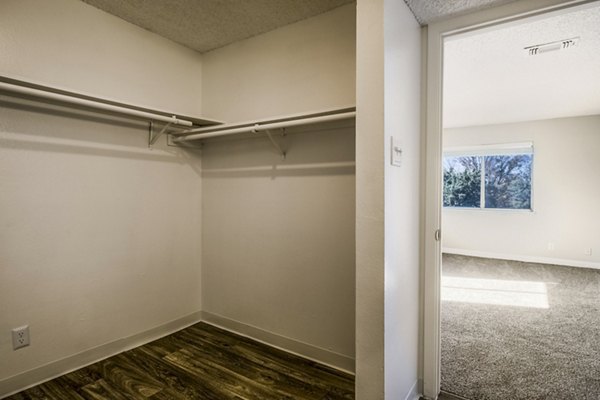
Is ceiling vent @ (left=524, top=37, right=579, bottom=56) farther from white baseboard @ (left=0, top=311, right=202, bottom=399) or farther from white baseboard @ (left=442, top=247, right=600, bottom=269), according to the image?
white baseboard @ (left=442, top=247, right=600, bottom=269)

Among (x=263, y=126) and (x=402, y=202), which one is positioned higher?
(x=263, y=126)

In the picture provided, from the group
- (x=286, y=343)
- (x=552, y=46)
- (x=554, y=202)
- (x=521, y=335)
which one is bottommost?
(x=521, y=335)

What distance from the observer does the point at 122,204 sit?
7.63 ft

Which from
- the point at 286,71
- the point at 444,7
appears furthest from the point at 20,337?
the point at 444,7

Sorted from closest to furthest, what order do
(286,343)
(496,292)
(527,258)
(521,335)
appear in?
(286,343)
(521,335)
(496,292)
(527,258)

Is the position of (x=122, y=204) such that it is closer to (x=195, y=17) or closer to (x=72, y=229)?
(x=72, y=229)

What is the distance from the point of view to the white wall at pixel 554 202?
194 inches

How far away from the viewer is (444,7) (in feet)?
5.21

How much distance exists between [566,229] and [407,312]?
5178 mm

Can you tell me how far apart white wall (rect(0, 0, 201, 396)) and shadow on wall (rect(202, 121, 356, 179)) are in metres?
0.33

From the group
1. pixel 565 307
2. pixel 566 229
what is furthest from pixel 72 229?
pixel 566 229

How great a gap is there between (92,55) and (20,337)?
1.87 meters

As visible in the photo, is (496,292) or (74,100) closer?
(74,100)

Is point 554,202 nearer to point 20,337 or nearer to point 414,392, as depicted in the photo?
point 414,392
